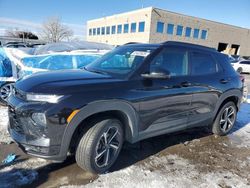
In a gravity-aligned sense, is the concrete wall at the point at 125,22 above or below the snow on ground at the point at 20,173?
above

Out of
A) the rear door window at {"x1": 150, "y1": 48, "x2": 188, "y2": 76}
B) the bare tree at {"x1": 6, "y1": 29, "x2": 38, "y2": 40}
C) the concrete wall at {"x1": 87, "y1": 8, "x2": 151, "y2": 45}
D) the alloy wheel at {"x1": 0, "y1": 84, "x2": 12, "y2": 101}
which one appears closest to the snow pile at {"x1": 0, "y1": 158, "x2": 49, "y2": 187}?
the rear door window at {"x1": 150, "y1": 48, "x2": 188, "y2": 76}

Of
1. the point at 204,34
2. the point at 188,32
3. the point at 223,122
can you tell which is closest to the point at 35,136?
the point at 223,122

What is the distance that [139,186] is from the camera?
9.93 ft

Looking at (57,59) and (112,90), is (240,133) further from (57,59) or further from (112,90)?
(57,59)

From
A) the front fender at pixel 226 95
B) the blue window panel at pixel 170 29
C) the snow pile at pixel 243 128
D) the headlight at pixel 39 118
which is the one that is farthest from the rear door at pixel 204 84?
the blue window panel at pixel 170 29

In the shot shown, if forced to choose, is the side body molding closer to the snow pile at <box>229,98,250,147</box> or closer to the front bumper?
the front bumper

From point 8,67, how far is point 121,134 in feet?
15.1

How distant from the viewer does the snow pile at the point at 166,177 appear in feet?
10.2

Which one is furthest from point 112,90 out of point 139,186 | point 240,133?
point 240,133

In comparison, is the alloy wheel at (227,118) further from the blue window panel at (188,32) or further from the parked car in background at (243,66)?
the blue window panel at (188,32)

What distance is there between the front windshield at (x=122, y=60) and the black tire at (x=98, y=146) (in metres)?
→ 0.81

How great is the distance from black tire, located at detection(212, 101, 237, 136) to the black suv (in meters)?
0.34

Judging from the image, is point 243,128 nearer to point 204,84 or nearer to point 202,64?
point 204,84

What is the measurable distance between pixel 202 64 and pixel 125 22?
132ft
